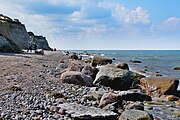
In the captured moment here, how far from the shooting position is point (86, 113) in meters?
8.88

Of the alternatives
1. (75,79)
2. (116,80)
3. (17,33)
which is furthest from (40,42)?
(75,79)

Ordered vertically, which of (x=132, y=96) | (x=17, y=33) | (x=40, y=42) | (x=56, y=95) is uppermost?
(x=17, y=33)

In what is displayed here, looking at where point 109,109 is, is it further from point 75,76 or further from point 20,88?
point 75,76

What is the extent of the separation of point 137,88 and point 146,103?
12.2ft

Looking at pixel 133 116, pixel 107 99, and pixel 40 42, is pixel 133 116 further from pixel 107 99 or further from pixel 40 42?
pixel 40 42

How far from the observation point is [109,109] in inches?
390

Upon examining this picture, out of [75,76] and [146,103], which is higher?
[75,76]

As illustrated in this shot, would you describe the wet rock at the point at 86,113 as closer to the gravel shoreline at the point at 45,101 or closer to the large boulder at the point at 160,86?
the gravel shoreline at the point at 45,101

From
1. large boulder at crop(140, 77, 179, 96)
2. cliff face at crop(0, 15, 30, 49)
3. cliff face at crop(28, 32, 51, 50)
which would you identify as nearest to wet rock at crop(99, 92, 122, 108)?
large boulder at crop(140, 77, 179, 96)

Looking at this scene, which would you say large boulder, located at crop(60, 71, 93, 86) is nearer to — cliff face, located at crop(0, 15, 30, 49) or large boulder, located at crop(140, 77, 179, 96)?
large boulder, located at crop(140, 77, 179, 96)

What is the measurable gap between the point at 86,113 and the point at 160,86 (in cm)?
789

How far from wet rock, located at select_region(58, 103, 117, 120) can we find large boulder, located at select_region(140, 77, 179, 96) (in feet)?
22.2

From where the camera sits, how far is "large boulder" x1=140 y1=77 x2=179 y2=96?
49.9ft

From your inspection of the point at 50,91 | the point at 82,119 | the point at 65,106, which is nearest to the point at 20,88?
the point at 50,91
